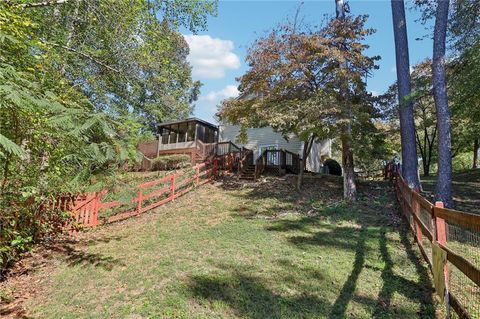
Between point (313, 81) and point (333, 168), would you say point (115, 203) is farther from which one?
point (333, 168)

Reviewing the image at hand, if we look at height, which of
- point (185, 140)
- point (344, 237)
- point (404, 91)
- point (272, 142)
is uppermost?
point (404, 91)

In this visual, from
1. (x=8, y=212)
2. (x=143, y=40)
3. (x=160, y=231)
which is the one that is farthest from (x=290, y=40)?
(x=8, y=212)

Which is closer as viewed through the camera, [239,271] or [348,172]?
[239,271]

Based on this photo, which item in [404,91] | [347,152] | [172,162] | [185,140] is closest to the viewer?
[404,91]

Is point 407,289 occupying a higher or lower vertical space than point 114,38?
lower

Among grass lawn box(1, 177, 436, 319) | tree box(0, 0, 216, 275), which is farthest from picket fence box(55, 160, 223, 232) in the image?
tree box(0, 0, 216, 275)

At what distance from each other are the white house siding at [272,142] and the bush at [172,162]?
4.02 meters

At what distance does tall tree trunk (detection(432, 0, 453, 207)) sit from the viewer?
360 inches

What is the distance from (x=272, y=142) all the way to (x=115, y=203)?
13146mm

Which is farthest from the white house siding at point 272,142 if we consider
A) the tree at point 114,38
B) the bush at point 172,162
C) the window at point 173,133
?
the tree at point 114,38

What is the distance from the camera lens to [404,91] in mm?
11195

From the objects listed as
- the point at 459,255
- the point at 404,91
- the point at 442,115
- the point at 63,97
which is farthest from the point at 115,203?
the point at 404,91

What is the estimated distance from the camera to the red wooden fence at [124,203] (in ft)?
28.3

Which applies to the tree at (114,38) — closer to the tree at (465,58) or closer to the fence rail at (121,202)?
the fence rail at (121,202)
